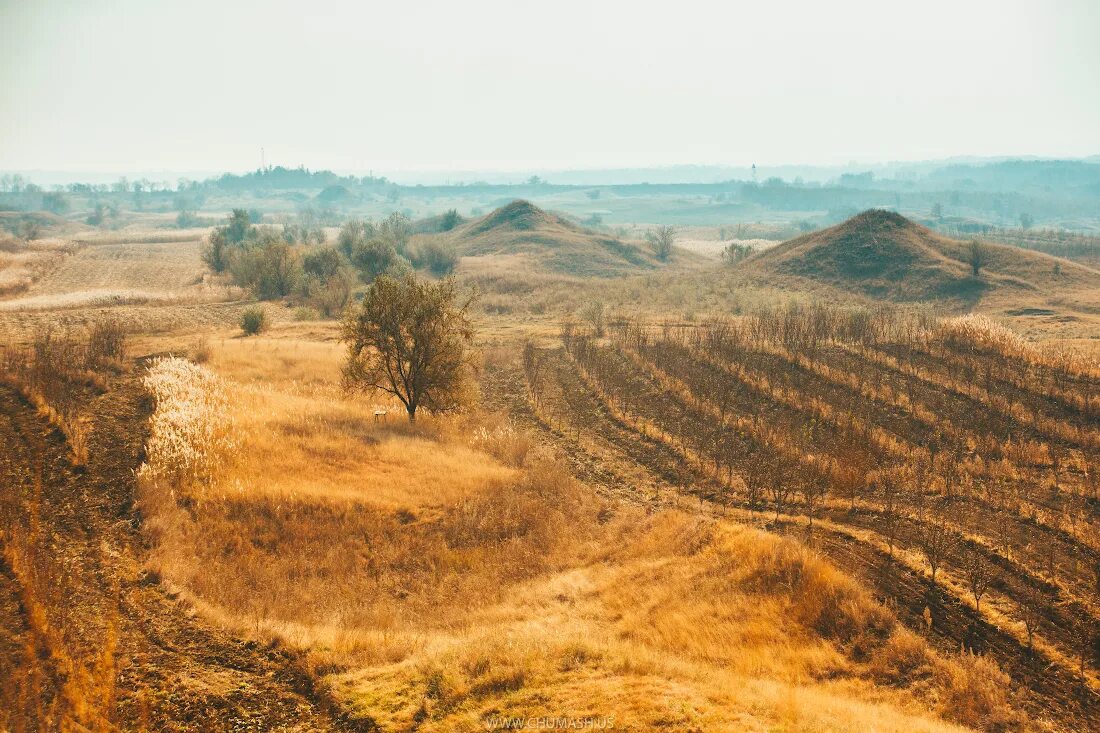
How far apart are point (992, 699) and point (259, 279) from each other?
7290 centimetres

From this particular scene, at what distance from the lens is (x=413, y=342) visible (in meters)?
29.5

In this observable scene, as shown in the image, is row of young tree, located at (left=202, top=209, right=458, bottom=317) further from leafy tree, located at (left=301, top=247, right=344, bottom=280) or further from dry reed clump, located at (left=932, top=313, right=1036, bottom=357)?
dry reed clump, located at (left=932, top=313, right=1036, bottom=357)

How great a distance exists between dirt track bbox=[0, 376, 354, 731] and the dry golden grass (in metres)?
0.65

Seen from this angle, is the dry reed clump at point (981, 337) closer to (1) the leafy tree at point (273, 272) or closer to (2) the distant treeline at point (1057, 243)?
(1) the leafy tree at point (273, 272)

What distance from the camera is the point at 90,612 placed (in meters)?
12.8

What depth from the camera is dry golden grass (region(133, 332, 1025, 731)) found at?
35.7 ft

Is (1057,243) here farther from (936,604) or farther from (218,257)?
(936,604)

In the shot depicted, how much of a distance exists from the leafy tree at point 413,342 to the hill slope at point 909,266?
6218 centimetres

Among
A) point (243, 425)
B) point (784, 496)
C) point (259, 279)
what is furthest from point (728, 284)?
point (243, 425)

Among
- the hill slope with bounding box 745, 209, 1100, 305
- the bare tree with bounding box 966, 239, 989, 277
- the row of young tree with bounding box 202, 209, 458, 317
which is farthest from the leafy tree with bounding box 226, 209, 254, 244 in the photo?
the bare tree with bounding box 966, 239, 989, 277

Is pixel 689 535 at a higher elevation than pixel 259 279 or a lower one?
lower

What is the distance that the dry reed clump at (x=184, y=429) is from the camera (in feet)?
62.3

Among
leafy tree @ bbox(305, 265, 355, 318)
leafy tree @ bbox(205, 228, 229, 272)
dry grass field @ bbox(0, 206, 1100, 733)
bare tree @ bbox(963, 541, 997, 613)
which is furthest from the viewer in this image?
leafy tree @ bbox(205, 228, 229, 272)

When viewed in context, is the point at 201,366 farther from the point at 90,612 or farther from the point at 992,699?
the point at 992,699
